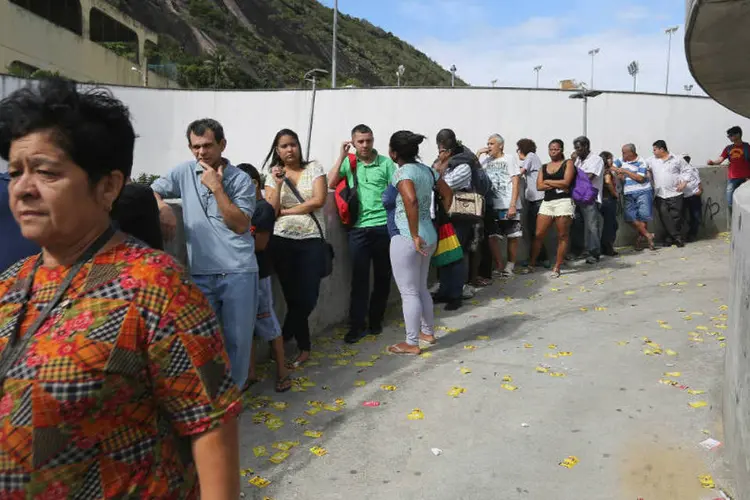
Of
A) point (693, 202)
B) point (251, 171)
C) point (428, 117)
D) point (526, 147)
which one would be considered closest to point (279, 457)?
point (251, 171)

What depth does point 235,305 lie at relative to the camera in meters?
4.35

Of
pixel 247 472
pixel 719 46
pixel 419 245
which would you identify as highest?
pixel 719 46

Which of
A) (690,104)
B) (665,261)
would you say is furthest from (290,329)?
(690,104)

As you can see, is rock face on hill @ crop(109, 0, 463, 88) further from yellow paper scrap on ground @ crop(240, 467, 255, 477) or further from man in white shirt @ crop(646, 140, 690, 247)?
yellow paper scrap on ground @ crop(240, 467, 255, 477)

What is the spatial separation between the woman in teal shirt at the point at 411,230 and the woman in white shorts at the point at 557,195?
3514 millimetres

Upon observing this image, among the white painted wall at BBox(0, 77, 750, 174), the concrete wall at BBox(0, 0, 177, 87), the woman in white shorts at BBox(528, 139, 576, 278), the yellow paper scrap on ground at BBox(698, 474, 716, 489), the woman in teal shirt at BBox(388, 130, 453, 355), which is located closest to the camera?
the yellow paper scrap on ground at BBox(698, 474, 716, 489)

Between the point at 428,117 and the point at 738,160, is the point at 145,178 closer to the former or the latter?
the point at 428,117

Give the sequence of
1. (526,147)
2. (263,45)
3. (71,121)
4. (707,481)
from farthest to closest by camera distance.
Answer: (263,45), (526,147), (707,481), (71,121)

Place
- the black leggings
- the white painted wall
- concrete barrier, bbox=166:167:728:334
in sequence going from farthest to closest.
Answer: the white painted wall < the black leggings < concrete barrier, bbox=166:167:728:334

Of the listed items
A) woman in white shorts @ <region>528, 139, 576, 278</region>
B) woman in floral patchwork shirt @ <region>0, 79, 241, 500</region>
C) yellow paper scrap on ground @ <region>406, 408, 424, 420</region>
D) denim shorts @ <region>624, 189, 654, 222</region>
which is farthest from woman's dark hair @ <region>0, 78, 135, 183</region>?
denim shorts @ <region>624, 189, 654, 222</region>

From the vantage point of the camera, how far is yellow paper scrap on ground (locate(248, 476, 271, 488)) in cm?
386

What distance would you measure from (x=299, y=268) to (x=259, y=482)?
6.75 ft

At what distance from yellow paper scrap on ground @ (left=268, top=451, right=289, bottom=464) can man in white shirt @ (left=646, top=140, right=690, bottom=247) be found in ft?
30.3

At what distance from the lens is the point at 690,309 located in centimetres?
752
